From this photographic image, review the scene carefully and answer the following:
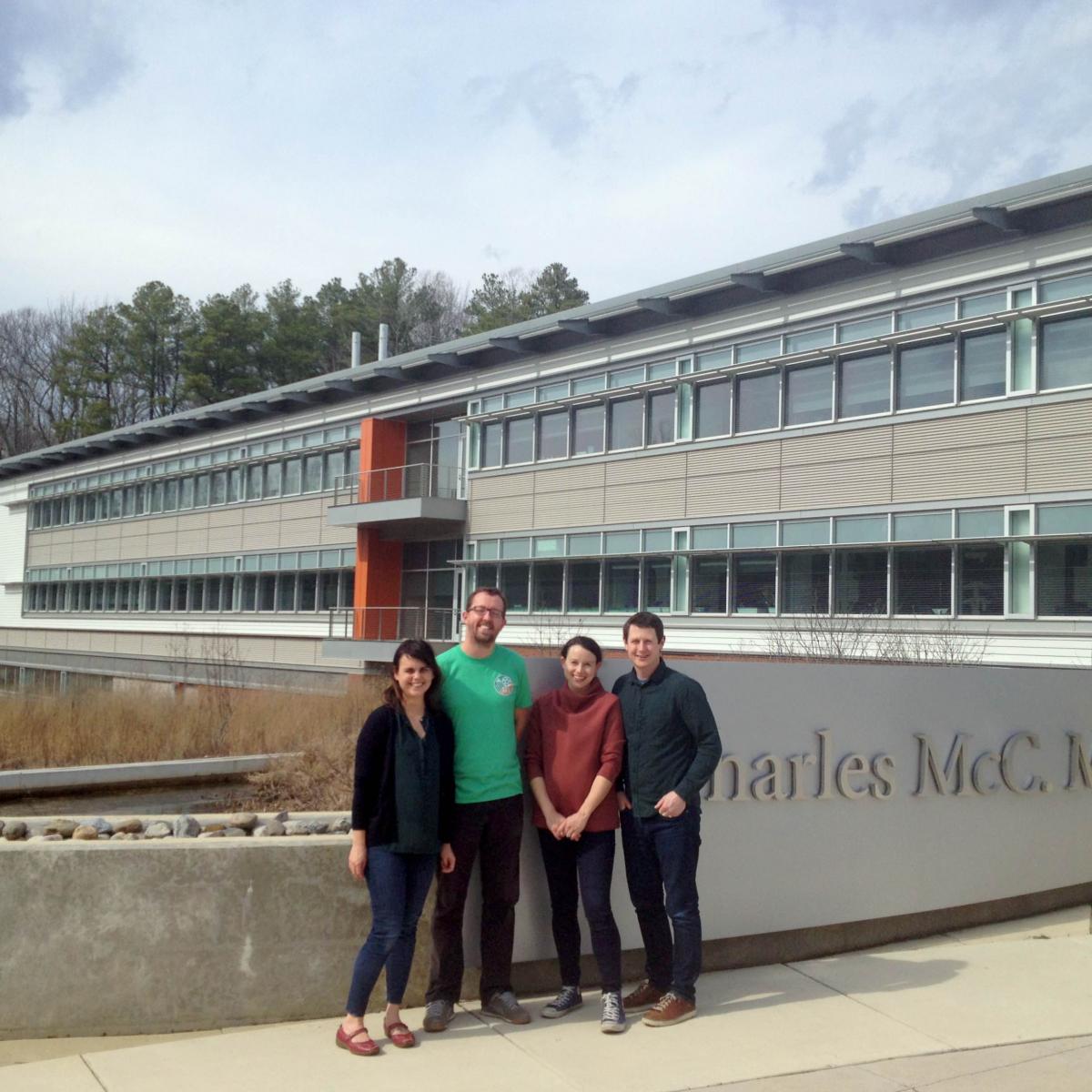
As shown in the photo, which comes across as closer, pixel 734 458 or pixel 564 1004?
pixel 564 1004

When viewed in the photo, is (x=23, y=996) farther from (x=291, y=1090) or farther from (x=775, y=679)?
(x=775, y=679)

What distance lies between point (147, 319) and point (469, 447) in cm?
4812

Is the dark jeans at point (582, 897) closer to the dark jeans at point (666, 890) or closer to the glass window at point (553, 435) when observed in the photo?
the dark jeans at point (666, 890)

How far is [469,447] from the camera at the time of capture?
32.5 meters

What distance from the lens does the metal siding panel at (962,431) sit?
20.4 metres

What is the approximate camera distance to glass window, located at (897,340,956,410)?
21.5m

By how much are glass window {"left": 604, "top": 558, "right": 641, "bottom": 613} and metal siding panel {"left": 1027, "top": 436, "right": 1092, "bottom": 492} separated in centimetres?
918

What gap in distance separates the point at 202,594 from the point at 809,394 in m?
26.1

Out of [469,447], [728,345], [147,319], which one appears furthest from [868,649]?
[147,319]

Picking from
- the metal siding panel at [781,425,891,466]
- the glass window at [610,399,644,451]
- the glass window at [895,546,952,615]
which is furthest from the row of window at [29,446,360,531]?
the glass window at [895,546,952,615]

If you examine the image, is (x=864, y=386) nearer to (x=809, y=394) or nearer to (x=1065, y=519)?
(x=809, y=394)

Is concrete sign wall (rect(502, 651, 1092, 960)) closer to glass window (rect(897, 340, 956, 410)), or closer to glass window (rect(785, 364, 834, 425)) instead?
glass window (rect(897, 340, 956, 410))

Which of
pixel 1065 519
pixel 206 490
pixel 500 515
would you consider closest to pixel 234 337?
pixel 206 490

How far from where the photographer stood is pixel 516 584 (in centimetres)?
3088
